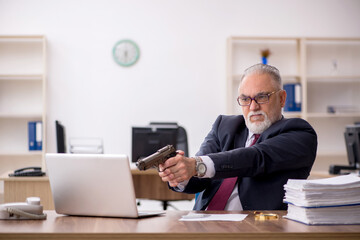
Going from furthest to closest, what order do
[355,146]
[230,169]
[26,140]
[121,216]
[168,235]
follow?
[26,140]
[355,146]
[230,169]
[121,216]
[168,235]

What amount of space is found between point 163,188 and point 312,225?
9.61ft

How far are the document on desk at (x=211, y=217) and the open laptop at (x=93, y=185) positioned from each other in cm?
14

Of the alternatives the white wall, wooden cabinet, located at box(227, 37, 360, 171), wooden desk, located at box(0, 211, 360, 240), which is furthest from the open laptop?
wooden cabinet, located at box(227, 37, 360, 171)

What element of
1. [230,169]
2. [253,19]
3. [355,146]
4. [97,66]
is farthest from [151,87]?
[230,169]

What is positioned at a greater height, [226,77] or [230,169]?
[226,77]

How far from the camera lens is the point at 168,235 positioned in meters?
1.64

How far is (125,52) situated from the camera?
6301 millimetres

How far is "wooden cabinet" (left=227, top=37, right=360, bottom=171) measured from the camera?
648cm

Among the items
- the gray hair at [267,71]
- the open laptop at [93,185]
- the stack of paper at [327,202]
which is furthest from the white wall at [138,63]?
the stack of paper at [327,202]

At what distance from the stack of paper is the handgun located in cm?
46

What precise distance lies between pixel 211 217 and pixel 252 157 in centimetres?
33

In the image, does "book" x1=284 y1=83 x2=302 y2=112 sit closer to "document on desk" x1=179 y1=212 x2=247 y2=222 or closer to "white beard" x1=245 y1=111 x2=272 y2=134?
"white beard" x1=245 y1=111 x2=272 y2=134

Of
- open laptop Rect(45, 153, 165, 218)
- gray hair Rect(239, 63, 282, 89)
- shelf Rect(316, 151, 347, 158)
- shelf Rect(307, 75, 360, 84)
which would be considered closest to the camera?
A: open laptop Rect(45, 153, 165, 218)

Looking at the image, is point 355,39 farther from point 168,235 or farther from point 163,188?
point 168,235
